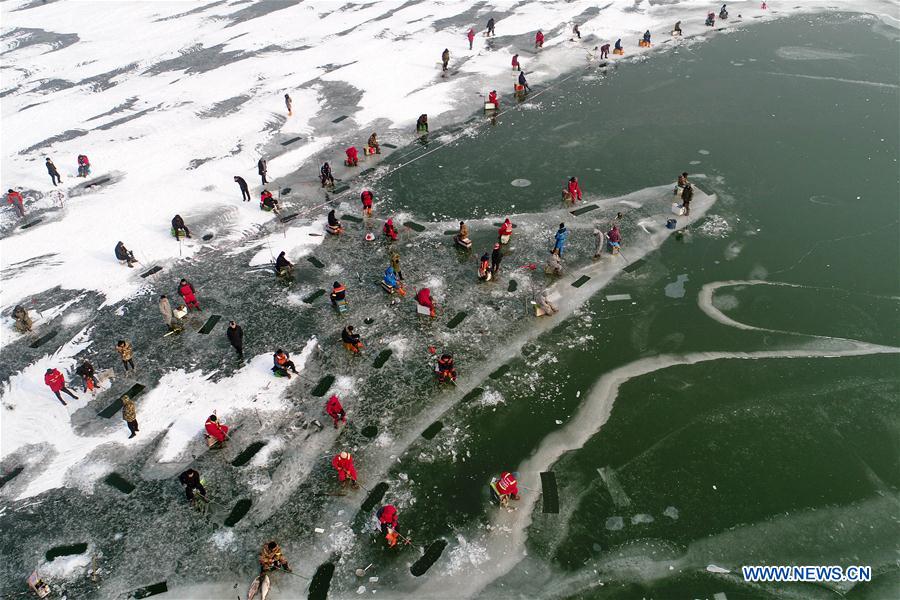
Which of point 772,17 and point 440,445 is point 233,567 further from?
point 772,17

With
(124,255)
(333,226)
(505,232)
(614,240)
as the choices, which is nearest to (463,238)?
(505,232)

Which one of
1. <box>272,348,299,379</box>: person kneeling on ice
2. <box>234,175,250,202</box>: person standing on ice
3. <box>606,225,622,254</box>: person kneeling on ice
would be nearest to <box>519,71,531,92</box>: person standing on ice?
<box>606,225,622,254</box>: person kneeling on ice

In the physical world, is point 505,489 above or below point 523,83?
below

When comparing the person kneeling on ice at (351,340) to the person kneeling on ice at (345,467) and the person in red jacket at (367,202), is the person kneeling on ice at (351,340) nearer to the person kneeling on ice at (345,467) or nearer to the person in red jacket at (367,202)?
the person kneeling on ice at (345,467)

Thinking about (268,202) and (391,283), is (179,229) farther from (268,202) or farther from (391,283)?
(391,283)

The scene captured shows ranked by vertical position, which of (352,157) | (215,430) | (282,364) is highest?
(352,157)
